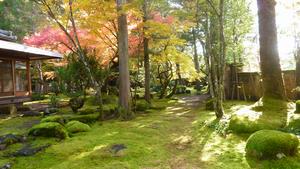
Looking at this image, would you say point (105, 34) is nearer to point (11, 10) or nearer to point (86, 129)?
point (86, 129)

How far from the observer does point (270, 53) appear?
26.5ft

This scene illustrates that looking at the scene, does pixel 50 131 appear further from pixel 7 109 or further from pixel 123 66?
pixel 7 109

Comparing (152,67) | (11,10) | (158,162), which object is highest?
(11,10)

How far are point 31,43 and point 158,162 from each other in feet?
46.9

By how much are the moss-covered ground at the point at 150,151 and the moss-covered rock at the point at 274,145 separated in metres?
0.13

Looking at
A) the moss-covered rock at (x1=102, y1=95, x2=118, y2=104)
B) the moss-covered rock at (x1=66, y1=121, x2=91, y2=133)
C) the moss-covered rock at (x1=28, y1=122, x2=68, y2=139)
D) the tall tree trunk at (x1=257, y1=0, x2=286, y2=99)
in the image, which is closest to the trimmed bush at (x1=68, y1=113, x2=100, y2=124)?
the moss-covered rock at (x1=66, y1=121, x2=91, y2=133)

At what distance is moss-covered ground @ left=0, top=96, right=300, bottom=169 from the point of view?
5.01 m

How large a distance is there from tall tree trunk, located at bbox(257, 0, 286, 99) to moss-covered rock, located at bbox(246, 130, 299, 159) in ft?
10.9

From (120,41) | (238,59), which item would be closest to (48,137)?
(120,41)

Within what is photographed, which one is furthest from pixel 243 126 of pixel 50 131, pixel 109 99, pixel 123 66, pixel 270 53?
pixel 109 99

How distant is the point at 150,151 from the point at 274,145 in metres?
2.49

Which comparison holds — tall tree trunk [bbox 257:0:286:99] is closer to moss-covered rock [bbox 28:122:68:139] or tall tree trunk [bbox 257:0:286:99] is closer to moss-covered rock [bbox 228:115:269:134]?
moss-covered rock [bbox 228:115:269:134]

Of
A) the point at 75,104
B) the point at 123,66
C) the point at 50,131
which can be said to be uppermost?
the point at 123,66

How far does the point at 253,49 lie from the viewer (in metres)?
22.2
